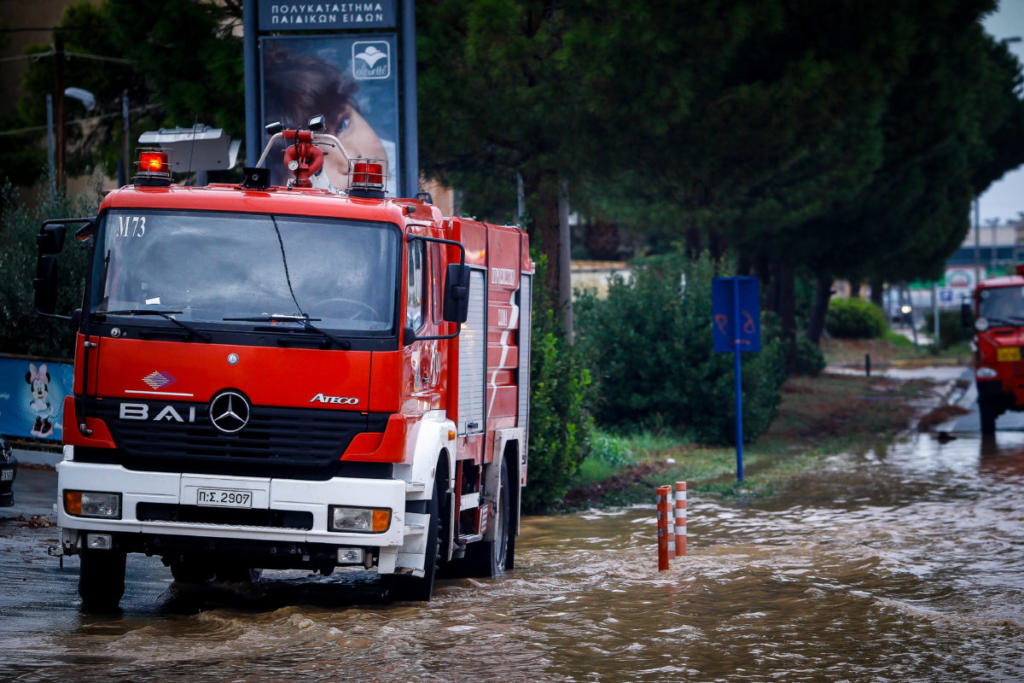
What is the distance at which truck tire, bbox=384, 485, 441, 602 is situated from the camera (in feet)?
32.4

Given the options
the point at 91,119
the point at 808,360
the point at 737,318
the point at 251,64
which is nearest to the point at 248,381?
the point at 251,64

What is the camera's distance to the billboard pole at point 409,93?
17328 mm

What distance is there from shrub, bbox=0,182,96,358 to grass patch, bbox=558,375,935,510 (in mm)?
6608

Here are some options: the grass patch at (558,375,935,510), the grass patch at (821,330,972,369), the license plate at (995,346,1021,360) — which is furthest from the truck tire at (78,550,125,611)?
the grass patch at (821,330,972,369)

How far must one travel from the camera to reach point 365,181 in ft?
33.0

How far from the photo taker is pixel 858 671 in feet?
27.5

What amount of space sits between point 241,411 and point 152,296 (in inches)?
36.2

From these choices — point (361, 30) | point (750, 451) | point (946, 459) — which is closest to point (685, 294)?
point (750, 451)

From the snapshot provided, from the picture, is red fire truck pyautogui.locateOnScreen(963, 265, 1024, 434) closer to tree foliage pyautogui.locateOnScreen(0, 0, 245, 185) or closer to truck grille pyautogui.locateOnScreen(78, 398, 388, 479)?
tree foliage pyautogui.locateOnScreen(0, 0, 245, 185)

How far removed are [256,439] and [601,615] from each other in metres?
2.77

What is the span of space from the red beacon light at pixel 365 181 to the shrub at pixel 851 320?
2207 inches

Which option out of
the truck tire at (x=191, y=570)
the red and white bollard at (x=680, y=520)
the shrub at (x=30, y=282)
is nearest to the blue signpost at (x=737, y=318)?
the red and white bollard at (x=680, y=520)

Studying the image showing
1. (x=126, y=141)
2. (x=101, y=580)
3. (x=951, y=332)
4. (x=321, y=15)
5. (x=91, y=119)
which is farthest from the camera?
(x=951, y=332)

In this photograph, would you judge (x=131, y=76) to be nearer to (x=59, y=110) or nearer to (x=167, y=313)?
(x=59, y=110)
